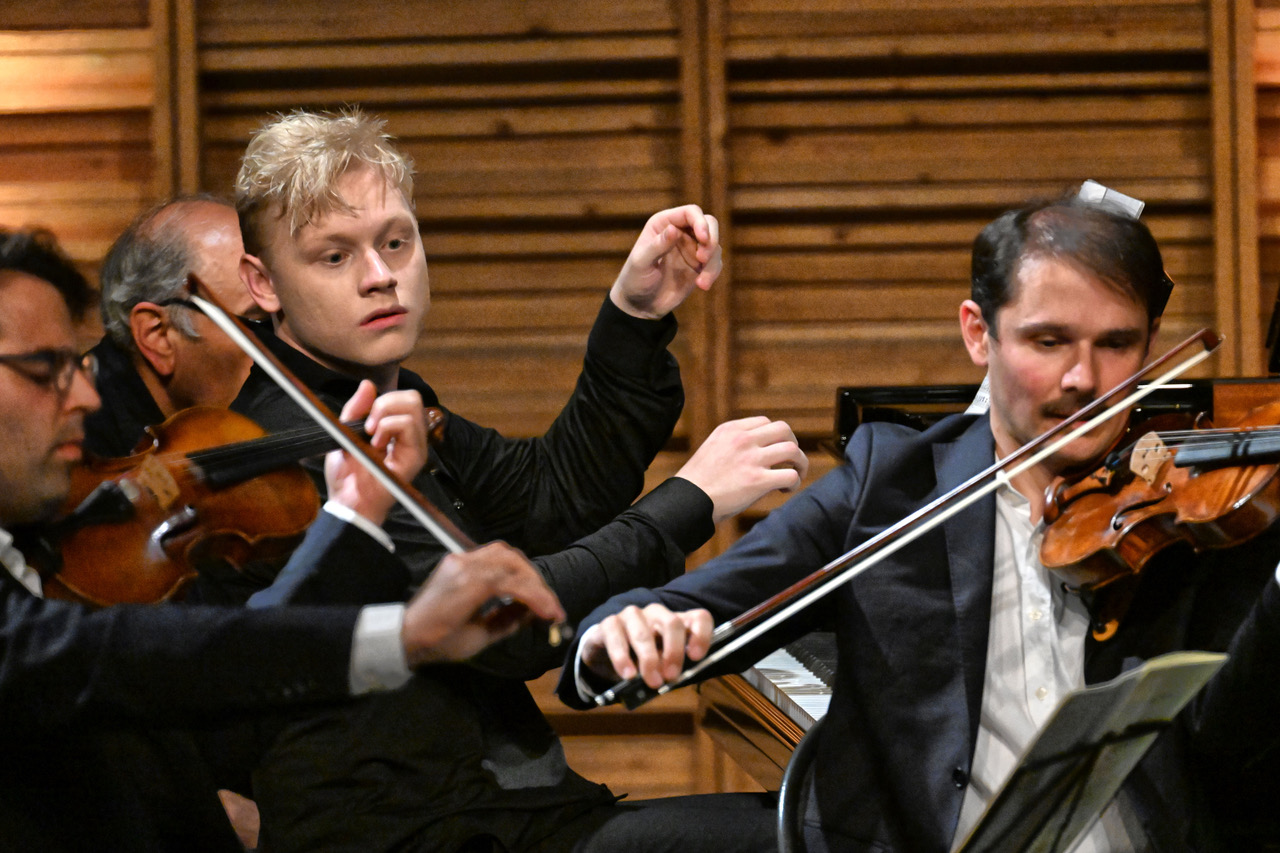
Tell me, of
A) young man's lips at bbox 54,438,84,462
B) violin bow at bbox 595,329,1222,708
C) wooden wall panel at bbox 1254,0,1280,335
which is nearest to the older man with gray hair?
young man's lips at bbox 54,438,84,462

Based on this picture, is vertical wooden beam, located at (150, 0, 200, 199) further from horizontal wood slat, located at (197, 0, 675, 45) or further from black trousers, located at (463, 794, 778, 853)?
black trousers, located at (463, 794, 778, 853)

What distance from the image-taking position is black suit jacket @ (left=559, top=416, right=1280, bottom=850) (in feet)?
4.63

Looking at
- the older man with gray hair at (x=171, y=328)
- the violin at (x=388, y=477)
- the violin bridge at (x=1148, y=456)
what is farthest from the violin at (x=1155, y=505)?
the older man with gray hair at (x=171, y=328)

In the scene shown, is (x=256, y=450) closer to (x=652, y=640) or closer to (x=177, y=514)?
(x=177, y=514)

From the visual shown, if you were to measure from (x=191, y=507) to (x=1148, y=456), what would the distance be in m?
1.12

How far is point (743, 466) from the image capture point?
170 centimetres

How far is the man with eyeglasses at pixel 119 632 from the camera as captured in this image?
122 centimetres

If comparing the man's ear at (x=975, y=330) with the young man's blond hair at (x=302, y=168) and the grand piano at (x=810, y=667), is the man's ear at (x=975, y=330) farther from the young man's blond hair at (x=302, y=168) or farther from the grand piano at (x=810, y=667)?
the young man's blond hair at (x=302, y=168)

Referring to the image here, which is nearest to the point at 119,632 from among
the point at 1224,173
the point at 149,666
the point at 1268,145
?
the point at 149,666

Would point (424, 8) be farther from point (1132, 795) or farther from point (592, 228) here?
point (1132, 795)

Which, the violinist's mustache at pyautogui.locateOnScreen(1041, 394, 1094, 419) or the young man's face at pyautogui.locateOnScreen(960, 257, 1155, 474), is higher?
the young man's face at pyautogui.locateOnScreen(960, 257, 1155, 474)

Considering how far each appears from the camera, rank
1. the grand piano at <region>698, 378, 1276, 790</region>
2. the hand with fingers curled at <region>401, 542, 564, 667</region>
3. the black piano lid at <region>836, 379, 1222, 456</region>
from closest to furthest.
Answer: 1. the hand with fingers curled at <region>401, 542, 564, 667</region>
2. the grand piano at <region>698, 378, 1276, 790</region>
3. the black piano lid at <region>836, 379, 1222, 456</region>

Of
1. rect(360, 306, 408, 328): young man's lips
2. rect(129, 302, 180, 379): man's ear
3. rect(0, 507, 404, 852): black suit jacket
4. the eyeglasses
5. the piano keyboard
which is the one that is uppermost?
rect(360, 306, 408, 328): young man's lips

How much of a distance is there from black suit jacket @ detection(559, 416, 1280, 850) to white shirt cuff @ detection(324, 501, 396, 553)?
0.85 feet
